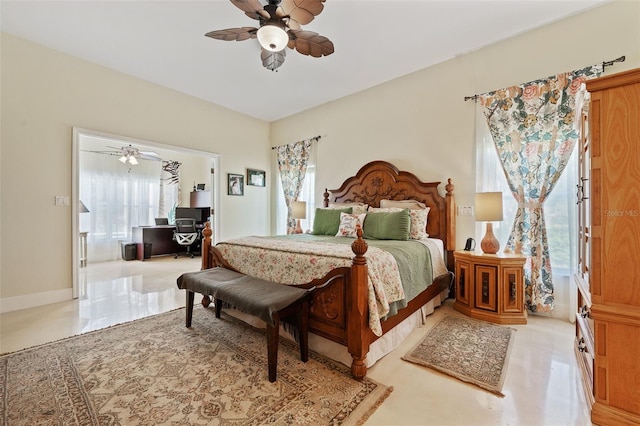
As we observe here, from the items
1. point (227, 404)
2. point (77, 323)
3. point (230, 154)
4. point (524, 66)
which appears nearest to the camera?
point (227, 404)

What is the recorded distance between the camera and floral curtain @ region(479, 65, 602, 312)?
2518 mm

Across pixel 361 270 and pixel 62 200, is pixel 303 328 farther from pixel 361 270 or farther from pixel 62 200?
pixel 62 200

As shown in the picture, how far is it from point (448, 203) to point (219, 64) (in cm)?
340

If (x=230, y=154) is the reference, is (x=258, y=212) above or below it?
below

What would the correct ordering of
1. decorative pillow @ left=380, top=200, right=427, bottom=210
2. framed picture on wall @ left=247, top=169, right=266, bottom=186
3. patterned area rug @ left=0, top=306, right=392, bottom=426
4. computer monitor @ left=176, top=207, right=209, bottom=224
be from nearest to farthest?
patterned area rug @ left=0, top=306, right=392, bottom=426 → decorative pillow @ left=380, top=200, right=427, bottom=210 → framed picture on wall @ left=247, top=169, right=266, bottom=186 → computer monitor @ left=176, top=207, right=209, bottom=224

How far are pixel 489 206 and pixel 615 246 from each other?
1.41 meters

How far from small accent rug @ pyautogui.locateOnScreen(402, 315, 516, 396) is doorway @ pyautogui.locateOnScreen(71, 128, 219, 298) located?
12.8ft

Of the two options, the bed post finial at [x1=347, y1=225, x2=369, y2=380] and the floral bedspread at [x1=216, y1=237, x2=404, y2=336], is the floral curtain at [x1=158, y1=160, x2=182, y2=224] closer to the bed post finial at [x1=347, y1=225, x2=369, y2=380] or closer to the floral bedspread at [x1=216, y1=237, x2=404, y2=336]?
the floral bedspread at [x1=216, y1=237, x2=404, y2=336]

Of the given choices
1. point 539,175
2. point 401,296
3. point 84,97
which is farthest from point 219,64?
point 539,175

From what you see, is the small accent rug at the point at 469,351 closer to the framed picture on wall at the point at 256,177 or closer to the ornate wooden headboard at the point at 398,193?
the ornate wooden headboard at the point at 398,193

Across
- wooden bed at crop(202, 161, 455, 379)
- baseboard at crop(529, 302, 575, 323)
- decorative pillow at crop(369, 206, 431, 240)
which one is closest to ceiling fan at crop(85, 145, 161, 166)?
wooden bed at crop(202, 161, 455, 379)

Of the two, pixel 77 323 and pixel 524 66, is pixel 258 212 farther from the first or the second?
pixel 524 66

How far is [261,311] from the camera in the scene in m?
1.66

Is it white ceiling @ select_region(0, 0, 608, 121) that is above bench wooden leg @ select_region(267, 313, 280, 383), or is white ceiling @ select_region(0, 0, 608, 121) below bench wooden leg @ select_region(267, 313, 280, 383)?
above
